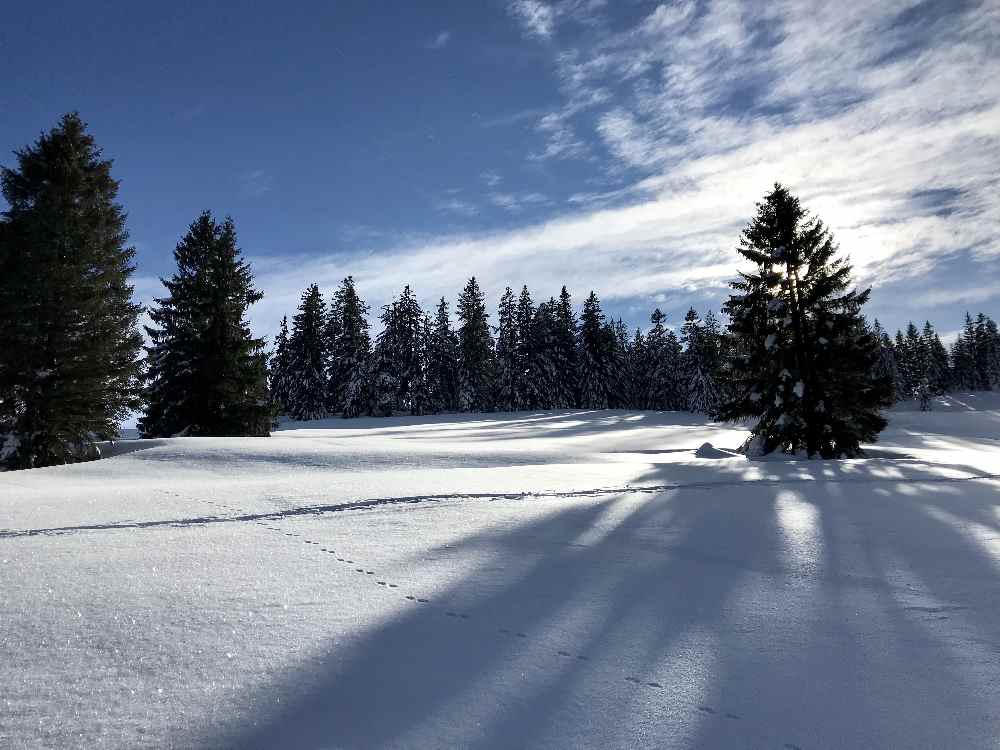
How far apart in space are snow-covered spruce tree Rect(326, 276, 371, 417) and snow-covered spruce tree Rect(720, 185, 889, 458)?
131ft

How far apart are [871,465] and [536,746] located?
13.9 meters

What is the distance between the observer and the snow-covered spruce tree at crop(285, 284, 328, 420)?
182 feet

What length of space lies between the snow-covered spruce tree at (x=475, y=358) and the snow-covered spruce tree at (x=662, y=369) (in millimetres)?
19116

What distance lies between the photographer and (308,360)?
56438 mm

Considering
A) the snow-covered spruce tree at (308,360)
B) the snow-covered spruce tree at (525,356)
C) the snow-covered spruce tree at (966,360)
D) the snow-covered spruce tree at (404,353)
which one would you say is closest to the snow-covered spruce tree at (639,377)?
the snow-covered spruce tree at (525,356)

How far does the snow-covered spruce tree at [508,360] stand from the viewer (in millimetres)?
59344

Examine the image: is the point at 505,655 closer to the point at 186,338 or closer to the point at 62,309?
the point at 62,309

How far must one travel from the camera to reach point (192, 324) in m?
23.3

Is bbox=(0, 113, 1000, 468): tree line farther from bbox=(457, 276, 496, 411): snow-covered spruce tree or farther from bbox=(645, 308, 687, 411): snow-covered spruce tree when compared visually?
bbox=(645, 308, 687, 411): snow-covered spruce tree

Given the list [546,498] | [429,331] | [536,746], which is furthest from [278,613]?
[429,331]

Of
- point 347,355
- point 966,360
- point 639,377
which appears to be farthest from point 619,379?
point 966,360

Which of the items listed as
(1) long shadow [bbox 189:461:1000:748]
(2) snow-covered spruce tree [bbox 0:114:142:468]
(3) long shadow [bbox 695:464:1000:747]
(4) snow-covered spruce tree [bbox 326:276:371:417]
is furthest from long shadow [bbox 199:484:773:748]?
(4) snow-covered spruce tree [bbox 326:276:371:417]

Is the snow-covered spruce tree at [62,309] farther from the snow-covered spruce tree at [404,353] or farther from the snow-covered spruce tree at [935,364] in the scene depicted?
the snow-covered spruce tree at [935,364]

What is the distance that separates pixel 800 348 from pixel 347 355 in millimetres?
43762
